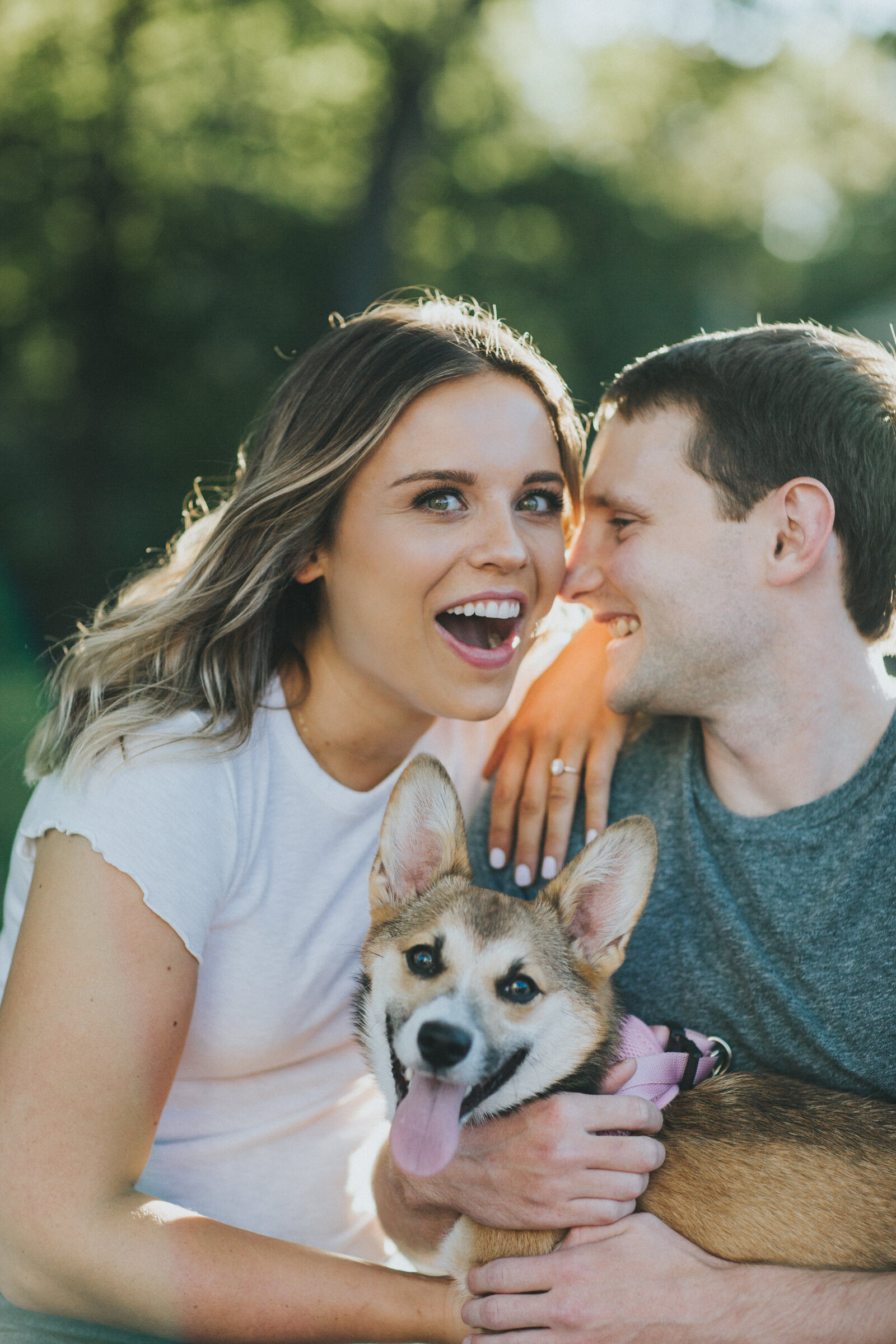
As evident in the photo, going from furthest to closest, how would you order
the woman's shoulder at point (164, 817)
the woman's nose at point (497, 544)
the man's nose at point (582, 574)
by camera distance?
1. the man's nose at point (582, 574)
2. the woman's nose at point (497, 544)
3. the woman's shoulder at point (164, 817)

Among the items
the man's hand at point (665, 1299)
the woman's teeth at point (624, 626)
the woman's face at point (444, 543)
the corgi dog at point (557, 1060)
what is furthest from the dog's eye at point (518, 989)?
the woman's teeth at point (624, 626)

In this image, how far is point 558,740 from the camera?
3.10m

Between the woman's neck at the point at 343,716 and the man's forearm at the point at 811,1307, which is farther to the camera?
the woman's neck at the point at 343,716

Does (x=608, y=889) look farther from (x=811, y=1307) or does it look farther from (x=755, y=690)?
(x=811, y=1307)

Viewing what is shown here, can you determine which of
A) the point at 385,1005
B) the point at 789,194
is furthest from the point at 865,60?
the point at 385,1005

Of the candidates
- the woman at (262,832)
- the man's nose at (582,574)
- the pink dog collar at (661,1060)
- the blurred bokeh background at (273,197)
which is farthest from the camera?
the blurred bokeh background at (273,197)

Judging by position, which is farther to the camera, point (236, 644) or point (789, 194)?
point (789, 194)

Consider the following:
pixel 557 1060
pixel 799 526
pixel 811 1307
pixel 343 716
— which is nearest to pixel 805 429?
pixel 799 526

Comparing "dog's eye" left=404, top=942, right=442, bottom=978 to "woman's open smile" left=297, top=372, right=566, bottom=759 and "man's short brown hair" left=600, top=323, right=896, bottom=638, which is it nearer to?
"woman's open smile" left=297, top=372, right=566, bottom=759

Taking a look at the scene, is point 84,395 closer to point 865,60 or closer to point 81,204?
point 81,204

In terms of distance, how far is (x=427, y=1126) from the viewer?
2207 mm

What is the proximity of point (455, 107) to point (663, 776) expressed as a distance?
1607 centimetres

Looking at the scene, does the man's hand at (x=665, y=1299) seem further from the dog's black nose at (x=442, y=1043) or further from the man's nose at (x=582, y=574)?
the man's nose at (x=582, y=574)

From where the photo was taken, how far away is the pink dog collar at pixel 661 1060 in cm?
246
